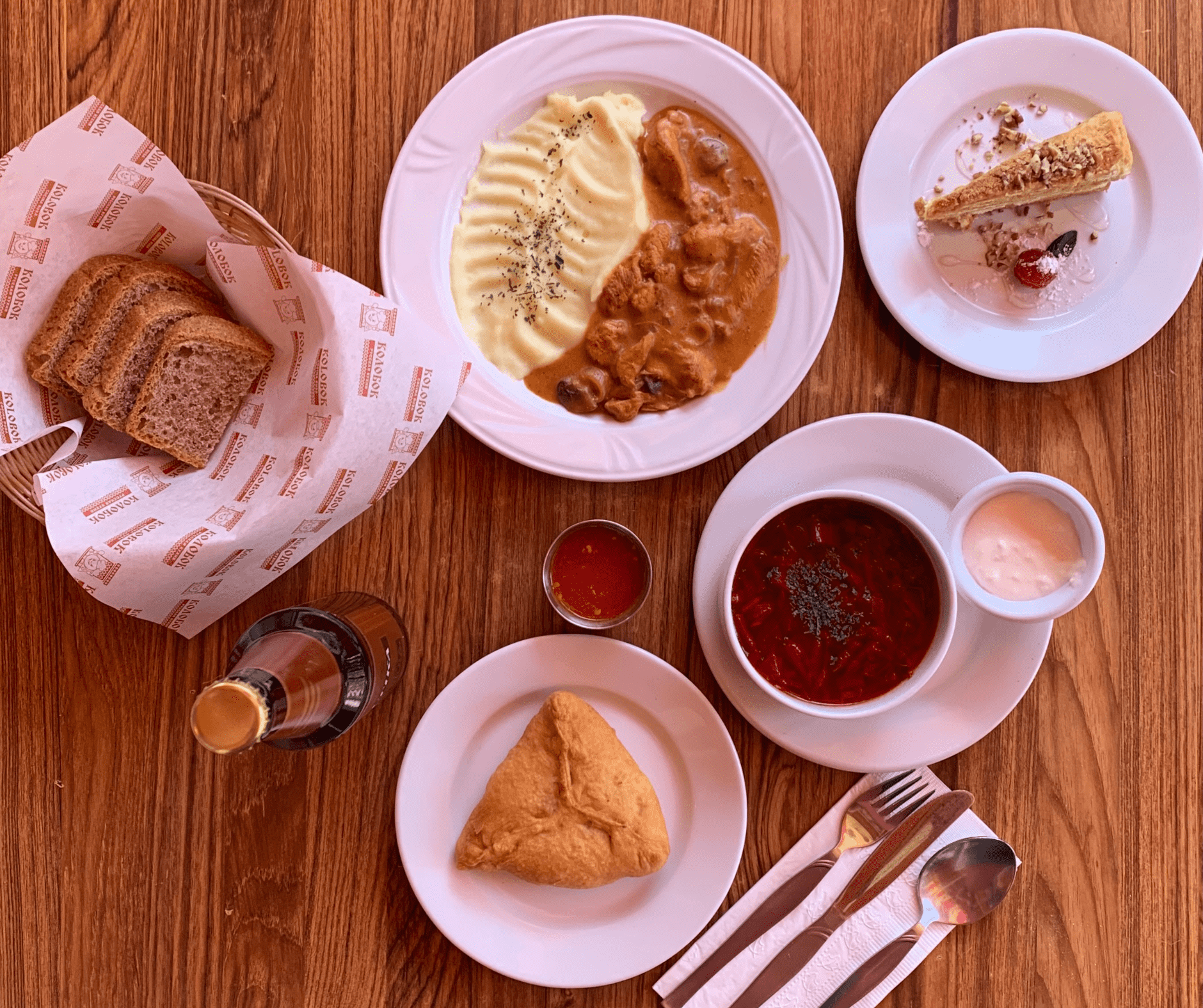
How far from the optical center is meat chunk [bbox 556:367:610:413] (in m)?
2.33

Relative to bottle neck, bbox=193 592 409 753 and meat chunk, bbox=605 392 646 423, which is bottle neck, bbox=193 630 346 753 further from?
meat chunk, bbox=605 392 646 423

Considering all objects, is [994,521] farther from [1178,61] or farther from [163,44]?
[163,44]

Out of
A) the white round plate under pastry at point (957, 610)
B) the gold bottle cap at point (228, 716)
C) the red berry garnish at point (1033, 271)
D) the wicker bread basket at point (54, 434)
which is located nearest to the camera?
the gold bottle cap at point (228, 716)

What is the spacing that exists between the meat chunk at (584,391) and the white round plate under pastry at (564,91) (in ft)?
0.17

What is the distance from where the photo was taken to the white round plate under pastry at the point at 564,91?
2.24 metres

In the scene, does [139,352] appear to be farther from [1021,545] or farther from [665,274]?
[1021,545]

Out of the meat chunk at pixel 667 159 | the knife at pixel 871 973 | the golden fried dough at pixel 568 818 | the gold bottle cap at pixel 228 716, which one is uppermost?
the meat chunk at pixel 667 159

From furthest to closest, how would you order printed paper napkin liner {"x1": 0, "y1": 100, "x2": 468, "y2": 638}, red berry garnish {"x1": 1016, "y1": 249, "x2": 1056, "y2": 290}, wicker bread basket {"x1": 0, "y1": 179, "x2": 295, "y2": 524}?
red berry garnish {"x1": 1016, "y1": 249, "x2": 1056, "y2": 290}, wicker bread basket {"x1": 0, "y1": 179, "x2": 295, "y2": 524}, printed paper napkin liner {"x1": 0, "y1": 100, "x2": 468, "y2": 638}

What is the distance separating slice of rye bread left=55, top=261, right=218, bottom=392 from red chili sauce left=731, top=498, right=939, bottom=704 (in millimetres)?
1645

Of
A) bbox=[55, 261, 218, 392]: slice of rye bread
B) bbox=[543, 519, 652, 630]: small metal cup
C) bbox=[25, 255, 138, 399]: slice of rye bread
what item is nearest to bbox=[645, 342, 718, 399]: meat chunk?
bbox=[543, 519, 652, 630]: small metal cup

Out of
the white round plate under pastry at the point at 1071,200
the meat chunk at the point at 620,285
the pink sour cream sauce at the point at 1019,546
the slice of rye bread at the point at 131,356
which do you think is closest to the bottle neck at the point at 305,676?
the slice of rye bread at the point at 131,356

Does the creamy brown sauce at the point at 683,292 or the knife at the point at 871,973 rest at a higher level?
the creamy brown sauce at the point at 683,292

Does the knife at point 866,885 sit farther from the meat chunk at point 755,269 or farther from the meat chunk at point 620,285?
the meat chunk at point 620,285

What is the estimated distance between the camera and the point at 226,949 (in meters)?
2.40
